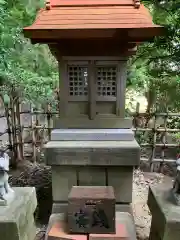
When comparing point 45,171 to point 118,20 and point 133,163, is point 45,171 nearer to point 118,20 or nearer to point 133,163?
point 133,163

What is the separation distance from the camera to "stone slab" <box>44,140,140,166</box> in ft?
10.8

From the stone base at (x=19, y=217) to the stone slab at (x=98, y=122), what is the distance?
107 centimetres

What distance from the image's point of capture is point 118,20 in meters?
2.99

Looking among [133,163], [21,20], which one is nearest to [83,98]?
[133,163]

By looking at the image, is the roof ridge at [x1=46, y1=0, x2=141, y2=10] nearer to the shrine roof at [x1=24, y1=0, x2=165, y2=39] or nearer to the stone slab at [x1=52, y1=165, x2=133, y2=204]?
the shrine roof at [x1=24, y1=0, x2=165, y2=39]

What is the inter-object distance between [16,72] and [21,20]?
138 centimetres

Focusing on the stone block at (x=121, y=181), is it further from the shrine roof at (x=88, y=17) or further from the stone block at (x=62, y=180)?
the shrine roof at (x=88, y=17)

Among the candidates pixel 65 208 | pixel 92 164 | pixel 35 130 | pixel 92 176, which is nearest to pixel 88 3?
pixel 92 164

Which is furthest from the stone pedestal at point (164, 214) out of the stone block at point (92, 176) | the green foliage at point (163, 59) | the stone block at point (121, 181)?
the green foliage at point (163, 59)

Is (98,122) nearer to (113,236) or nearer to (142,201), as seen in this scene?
(113,236)

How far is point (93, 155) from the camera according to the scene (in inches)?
130

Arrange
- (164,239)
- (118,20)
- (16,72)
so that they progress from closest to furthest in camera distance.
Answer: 1. (164,239)
2. (118,20)
3. (16,72)

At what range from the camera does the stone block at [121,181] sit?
11.2 ft

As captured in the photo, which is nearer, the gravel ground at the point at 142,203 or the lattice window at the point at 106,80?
the lattice window at the point at 106,80
